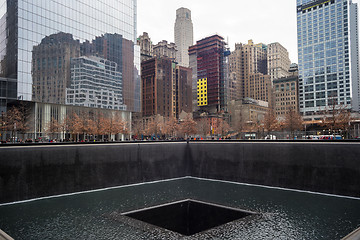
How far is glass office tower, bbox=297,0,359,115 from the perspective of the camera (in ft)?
498

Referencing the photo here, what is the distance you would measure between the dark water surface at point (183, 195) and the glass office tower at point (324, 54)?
145890 millimetres

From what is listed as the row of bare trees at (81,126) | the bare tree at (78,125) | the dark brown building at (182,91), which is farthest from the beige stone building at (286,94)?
the bare tree at (78,125)

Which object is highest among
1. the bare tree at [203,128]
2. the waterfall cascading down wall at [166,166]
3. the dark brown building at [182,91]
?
the dark brown building at [182,91]

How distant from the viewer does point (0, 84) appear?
199 feet

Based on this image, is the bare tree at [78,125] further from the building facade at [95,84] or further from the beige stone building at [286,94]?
the beige stone building at [286,94]

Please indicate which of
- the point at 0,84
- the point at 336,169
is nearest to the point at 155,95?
the point at 0,84

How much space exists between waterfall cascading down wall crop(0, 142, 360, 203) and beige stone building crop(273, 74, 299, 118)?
143335 mm

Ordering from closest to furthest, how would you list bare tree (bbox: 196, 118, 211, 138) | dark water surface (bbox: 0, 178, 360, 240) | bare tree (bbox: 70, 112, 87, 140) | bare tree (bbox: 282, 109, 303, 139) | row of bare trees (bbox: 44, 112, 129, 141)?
dark water surface (bbox: 0, 178, 360, 240) → bare tree (bbox: 282, 109, 303, 139) → bare tree (bbox: 70, 112, 87, 140) → row of bare trees (bbox: 44, 112, 129, 141) → bare tree (bbox: 196, 118, 211, 138)

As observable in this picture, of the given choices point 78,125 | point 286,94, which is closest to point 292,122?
point 78,125

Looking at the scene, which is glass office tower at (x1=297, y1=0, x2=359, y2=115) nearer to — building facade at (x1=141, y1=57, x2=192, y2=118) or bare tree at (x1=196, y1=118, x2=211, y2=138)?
bare tree at (x1=196, y1=118, x2=211, y2=138)

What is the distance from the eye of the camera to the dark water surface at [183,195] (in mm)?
12461

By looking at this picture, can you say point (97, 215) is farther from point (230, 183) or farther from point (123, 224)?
point (230, 183)

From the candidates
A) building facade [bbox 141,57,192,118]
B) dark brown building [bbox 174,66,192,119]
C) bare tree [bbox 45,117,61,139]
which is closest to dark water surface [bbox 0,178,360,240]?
bare tree [bbox 45,117,61,139]

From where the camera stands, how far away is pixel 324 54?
15725 centimetres
